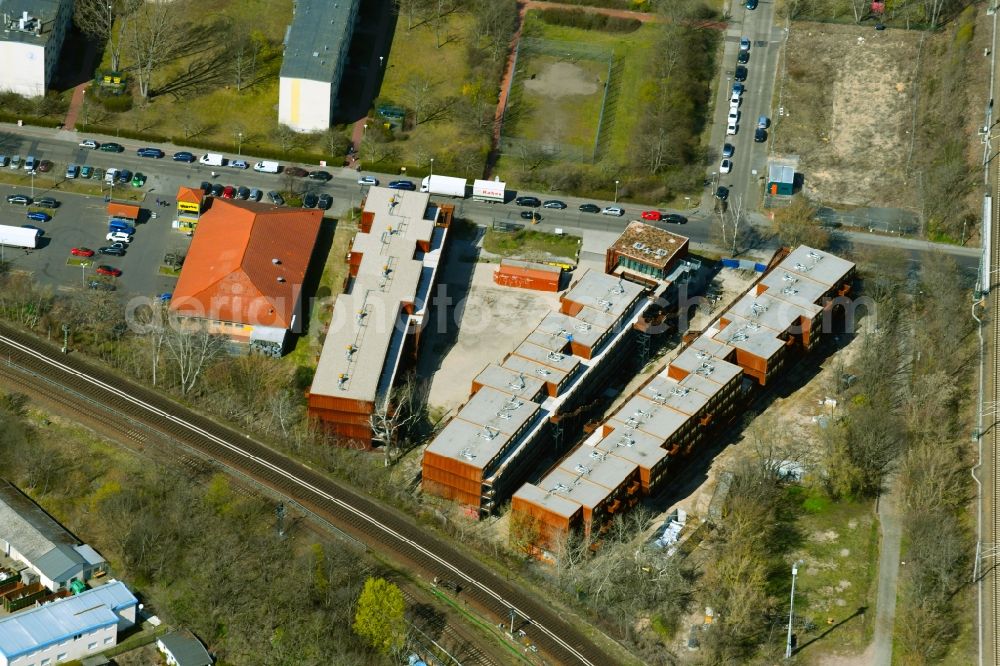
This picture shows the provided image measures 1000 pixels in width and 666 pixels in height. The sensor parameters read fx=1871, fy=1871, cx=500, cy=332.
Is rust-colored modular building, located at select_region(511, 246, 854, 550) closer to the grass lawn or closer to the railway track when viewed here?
the railway track

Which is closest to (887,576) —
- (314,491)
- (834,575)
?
(834,575)

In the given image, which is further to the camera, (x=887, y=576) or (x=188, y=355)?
(x=188, y=355)

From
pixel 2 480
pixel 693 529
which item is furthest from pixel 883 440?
pixel 2 480

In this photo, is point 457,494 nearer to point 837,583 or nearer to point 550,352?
point 550,352

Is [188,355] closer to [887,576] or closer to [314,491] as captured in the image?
[314,491]

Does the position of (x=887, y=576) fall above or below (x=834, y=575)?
above

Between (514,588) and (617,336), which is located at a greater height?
(617,336)

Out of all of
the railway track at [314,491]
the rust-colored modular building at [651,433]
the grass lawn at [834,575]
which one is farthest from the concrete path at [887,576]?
the railway track at [314,491]
